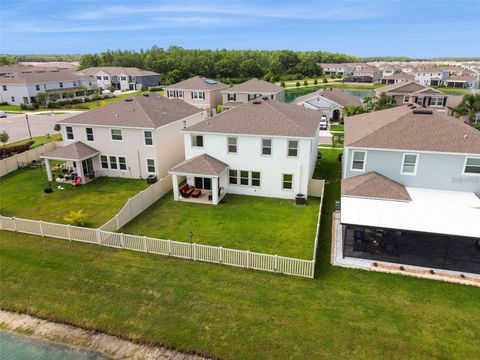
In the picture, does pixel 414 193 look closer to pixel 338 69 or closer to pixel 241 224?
pixel 241 224

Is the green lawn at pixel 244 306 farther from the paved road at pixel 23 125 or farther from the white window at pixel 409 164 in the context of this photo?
the paved road at pixel 23 125

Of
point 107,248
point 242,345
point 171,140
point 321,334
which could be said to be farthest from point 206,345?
point 171,140

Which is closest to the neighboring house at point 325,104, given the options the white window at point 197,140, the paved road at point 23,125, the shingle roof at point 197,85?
the shingle roof at point 197,85

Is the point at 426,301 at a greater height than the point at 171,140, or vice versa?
the point at 171,140

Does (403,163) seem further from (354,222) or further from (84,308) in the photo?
(84,308)

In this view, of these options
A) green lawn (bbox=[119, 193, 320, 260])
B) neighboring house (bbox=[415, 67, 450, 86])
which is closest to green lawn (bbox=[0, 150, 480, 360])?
green lawn (bbox=[119, 193, 320, 260])

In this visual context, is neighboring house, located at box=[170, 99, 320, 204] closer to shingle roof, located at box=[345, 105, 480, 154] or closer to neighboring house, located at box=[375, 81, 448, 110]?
shingle roof, located at box=[345, 105, 480, 154]

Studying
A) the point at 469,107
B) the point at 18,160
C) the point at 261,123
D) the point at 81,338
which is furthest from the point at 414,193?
the point at 469,107
